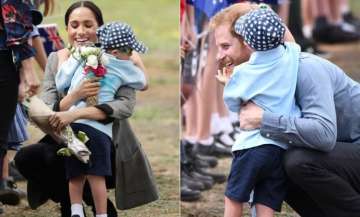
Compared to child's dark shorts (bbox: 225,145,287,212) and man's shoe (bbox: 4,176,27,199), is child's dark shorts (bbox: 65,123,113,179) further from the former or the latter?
man's shoe (bbox: 4,176,27,199)

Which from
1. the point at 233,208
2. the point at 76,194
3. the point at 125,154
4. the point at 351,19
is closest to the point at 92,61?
the point at 125,154

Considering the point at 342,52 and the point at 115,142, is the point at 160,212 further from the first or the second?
the point at 342,52

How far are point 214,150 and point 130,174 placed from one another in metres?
2.09

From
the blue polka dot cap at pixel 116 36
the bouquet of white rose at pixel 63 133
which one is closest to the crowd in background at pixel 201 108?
the blue polka dot cap at pixel 116 36

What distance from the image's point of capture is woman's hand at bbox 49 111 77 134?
4.96 m

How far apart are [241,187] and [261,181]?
0.36 feet

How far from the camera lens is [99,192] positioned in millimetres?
5094

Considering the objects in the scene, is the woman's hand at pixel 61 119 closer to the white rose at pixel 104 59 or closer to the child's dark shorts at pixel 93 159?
the child's dark shorts at pixel 93 159

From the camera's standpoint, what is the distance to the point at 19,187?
650 centimetres

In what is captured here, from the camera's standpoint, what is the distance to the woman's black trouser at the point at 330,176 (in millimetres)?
4699

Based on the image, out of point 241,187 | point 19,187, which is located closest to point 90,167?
point 241,187

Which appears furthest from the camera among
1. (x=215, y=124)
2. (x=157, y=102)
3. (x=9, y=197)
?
(x=157, y=102)

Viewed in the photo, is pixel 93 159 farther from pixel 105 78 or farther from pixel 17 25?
pixel 17 25

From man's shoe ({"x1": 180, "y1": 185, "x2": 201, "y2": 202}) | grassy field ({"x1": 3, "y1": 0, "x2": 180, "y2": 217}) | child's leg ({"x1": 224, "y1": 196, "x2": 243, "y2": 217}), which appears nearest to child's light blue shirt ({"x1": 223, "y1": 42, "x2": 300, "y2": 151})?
child's leg ({"x1": 224, "y1": 196, "x2": 243, "y2": 217})
